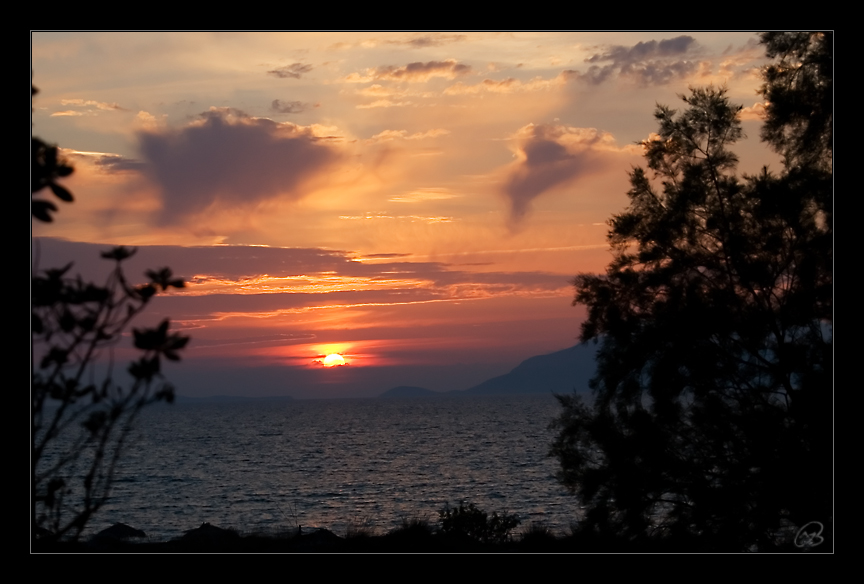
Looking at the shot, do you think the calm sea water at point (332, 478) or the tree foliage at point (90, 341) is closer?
the tree foliage at point (90, 341)

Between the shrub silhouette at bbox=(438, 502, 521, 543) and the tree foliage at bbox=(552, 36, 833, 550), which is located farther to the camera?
the shrub silhouette at bbox=(438, 502, 521, 543)

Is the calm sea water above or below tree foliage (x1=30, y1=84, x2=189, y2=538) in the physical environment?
below

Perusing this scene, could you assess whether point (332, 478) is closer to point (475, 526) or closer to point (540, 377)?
point (475, 526)

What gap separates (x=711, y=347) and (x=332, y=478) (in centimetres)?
3647

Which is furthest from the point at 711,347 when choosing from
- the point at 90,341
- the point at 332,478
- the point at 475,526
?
the point at 332,478

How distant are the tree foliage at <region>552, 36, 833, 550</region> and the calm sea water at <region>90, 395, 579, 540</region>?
619 cm

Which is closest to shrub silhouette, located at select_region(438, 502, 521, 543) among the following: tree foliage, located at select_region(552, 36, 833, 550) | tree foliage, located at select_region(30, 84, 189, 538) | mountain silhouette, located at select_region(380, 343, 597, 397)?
tree foliage, located at select_region(552, 36, 833, 550)

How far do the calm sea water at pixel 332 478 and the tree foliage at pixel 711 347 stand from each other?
619cm

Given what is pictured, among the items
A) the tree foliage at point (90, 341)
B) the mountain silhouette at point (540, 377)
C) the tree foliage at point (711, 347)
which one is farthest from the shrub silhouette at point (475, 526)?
the mountain silhouette at point (540, 377)

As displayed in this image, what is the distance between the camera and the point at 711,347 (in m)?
8.65

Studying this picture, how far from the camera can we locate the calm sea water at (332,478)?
31.7m

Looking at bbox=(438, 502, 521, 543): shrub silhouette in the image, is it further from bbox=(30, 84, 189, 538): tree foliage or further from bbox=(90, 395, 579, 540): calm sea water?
bbox=(30, 84, 189, 538): tree foliage

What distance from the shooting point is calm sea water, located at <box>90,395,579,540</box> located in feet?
Answer: 104

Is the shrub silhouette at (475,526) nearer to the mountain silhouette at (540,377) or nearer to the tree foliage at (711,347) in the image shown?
the tree foliage at (711,347)
